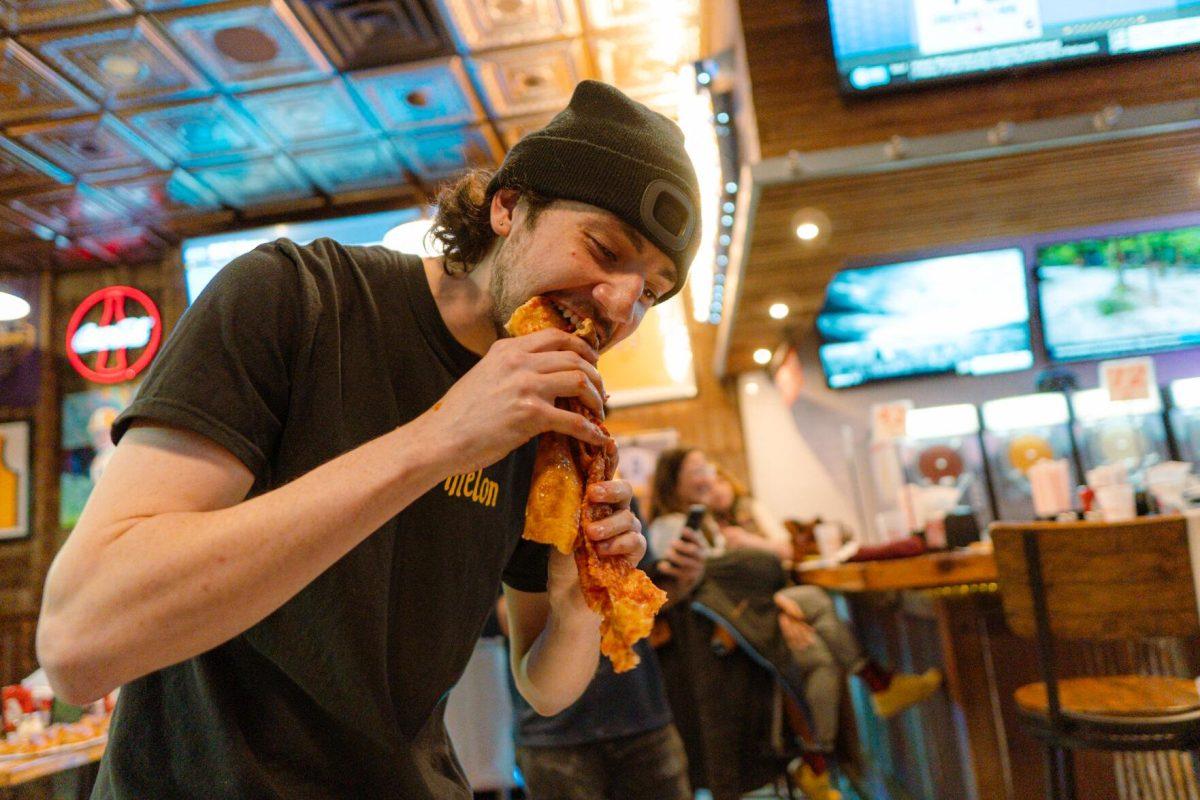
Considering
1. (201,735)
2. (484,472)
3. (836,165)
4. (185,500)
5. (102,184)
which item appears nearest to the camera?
(185,500)

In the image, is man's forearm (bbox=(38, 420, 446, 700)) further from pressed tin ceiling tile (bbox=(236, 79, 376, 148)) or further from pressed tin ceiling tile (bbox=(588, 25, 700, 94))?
pressed tin ceiling tile (bbox=(236, 79, 376, 148))

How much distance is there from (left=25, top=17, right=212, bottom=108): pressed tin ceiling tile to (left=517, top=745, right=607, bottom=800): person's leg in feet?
15.0

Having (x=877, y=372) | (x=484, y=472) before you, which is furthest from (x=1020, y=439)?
(x=484, y=472)

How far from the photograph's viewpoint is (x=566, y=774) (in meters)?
2.50

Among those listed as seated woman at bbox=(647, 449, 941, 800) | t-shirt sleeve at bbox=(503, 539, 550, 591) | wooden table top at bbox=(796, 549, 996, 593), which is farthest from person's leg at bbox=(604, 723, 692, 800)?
t-shirt sleeve at bbox=(503, 539, 550, 591)

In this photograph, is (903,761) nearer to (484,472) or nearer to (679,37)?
(484,472)

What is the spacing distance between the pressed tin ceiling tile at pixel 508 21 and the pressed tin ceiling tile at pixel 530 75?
94mm

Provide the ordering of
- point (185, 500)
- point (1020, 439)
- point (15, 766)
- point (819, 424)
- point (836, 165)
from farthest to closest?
point (819, 424)
point (1020, 439)
point (836, 165)
point (15, 766)
point (185, 500)

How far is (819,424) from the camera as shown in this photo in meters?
7.45

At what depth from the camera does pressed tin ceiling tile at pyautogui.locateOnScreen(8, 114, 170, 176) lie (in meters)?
5.38

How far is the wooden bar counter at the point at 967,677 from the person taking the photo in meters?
2.81

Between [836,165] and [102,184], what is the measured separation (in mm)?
5469

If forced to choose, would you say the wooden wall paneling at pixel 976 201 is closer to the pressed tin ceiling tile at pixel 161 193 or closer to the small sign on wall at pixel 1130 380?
the small sign on wall at pixel 1130 380

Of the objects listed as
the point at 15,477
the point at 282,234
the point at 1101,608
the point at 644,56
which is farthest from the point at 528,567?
the point at 15,477
